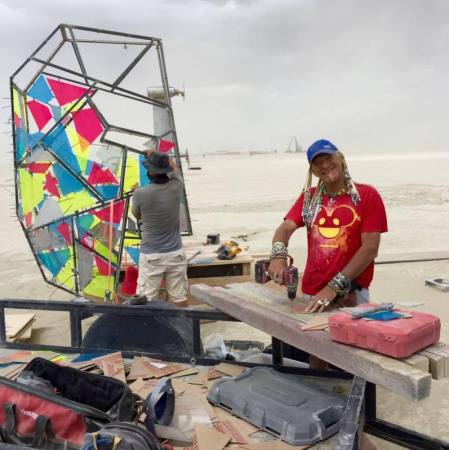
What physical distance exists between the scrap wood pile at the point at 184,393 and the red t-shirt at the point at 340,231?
81cm

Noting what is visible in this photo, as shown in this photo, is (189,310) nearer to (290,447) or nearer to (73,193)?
(290,447)

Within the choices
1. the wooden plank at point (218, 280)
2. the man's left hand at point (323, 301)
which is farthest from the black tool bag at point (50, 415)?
the wooden plank at point (218, 280)

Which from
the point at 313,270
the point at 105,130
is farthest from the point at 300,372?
the point at 105,130

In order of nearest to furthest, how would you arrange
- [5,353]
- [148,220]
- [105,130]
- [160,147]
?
[5,353], [148,220], [105,130], [160,147]

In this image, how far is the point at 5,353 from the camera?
3.27 meters

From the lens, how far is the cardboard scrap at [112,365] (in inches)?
111

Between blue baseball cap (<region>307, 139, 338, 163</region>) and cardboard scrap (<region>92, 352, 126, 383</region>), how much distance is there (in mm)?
1675

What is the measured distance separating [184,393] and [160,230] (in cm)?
276

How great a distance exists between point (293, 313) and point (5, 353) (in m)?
1.93

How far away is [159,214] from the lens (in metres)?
5.05

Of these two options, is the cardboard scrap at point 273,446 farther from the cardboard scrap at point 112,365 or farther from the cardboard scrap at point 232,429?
the cardboard scrap at point 112,365

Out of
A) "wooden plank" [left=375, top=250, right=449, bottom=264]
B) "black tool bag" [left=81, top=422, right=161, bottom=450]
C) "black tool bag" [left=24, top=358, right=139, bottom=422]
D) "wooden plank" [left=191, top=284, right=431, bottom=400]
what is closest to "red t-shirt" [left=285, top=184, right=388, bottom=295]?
"wooden plank" [left=191, top=284, right=431, bottom=400]

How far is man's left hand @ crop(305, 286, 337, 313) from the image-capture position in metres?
2.79

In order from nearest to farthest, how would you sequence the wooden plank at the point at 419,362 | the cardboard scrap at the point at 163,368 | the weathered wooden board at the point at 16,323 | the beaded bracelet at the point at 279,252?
the wooden plank at the point at 419,362, the cardboard scrap at the point at 163,368, the beaded bracelet at the point at 279,252, the weathered wooden board at the point at 16,323
